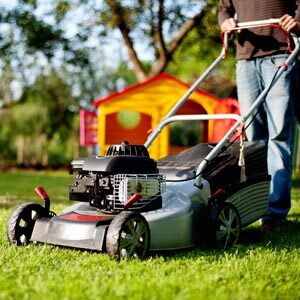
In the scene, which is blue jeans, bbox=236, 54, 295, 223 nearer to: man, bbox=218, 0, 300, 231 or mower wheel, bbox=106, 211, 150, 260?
man, bbox=218, 0, 300, 231

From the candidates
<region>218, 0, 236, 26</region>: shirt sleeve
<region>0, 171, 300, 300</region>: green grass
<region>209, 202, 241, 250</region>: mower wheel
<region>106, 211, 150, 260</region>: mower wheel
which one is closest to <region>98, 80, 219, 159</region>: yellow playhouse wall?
<region>218, 0, 236, 26</region>: shirt sleeve

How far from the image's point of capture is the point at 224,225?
2.62m

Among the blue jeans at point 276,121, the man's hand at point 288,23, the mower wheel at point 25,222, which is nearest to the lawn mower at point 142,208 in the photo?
the mower wheel at point 25,222

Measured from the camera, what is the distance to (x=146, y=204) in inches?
97.6

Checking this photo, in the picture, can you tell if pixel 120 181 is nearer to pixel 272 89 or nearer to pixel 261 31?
pixel 272 89

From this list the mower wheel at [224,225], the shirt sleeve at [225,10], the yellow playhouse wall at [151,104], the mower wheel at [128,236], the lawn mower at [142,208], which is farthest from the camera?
the yellow playhouse wall at [151,104]

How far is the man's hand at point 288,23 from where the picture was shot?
3.10 meters

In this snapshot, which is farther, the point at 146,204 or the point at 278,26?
the point at 278,26

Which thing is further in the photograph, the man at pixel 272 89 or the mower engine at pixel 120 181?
the man at pixel 272 89

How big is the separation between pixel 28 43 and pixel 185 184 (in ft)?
26.4

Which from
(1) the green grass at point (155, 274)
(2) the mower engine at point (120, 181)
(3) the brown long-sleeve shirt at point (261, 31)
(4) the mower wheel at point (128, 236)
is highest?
(3) the brown long-sleeve shirt at point (261, 31)

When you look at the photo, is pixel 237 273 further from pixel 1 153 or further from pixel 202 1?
pixel 1 153

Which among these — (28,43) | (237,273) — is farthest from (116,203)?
(28,43)

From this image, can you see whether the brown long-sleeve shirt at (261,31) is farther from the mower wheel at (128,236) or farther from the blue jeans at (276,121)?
the mower wheel at (128,236)
